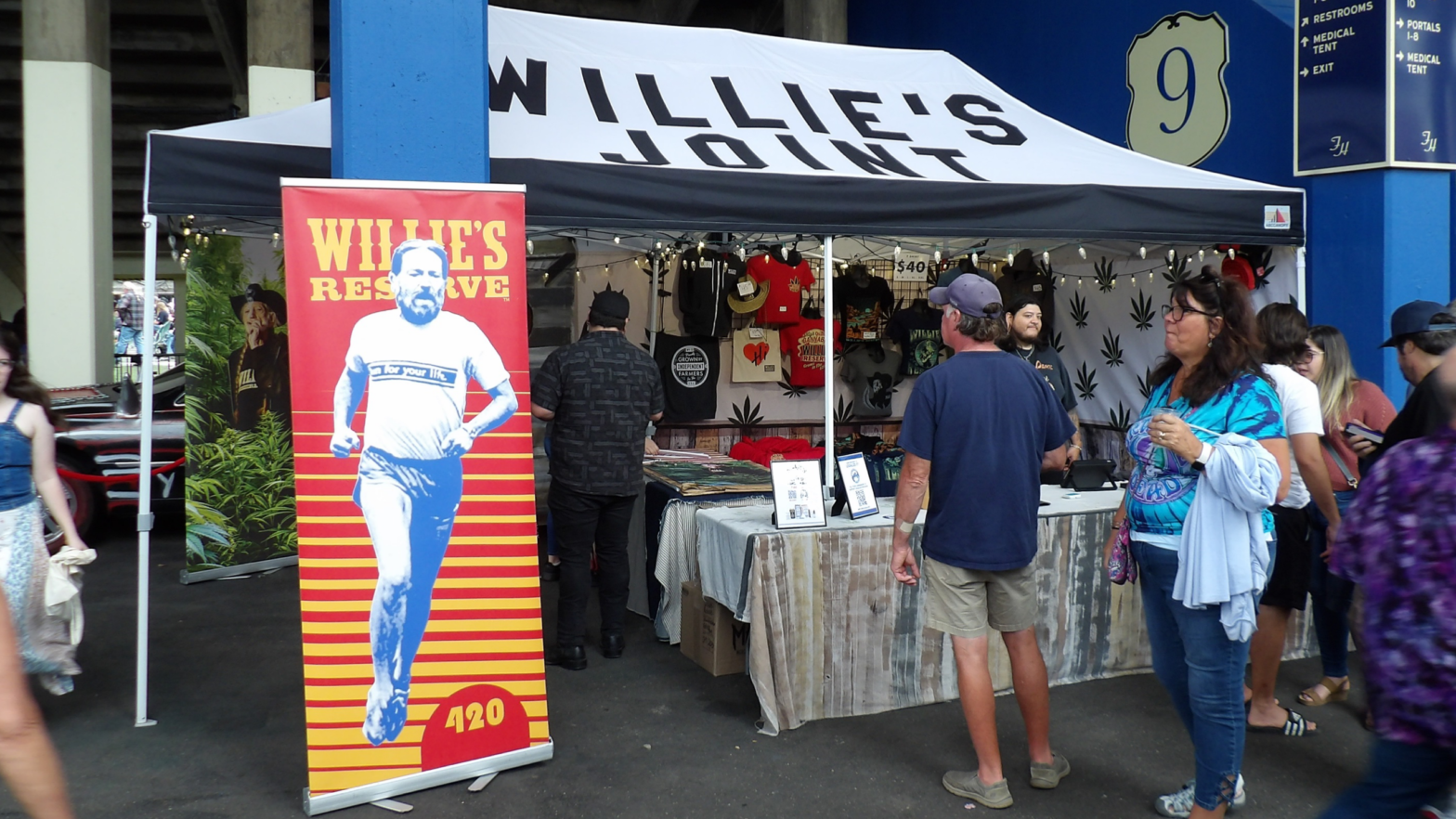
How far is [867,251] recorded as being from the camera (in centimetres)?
671

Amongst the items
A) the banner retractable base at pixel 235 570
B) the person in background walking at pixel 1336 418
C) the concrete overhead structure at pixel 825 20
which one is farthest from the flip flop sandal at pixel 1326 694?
the concrete overhead structure at pixel 825 20

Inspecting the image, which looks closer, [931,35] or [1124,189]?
[1124,189]

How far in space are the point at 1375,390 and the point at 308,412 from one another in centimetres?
371

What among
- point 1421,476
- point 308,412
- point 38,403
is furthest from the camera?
point 38,403

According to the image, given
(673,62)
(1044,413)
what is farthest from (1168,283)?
(1044,413)

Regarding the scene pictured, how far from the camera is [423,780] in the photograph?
335cm

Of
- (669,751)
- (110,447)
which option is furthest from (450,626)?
(110,447)

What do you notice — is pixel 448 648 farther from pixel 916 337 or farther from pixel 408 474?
pixel 916 337

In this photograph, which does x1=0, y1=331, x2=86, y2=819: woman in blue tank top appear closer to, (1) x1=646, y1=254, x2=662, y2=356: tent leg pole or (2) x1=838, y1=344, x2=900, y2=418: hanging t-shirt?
(1) x1=646, y1=254, x2=662, y2=356: tent leg pole

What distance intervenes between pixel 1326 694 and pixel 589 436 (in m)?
3.07

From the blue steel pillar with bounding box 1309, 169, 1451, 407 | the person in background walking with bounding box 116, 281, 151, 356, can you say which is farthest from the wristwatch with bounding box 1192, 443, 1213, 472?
the person in background walking with bounding box 116, 281, 151, 356

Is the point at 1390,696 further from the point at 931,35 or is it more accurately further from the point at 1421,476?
the point at 931,35

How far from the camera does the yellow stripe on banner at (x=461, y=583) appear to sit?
3215mm

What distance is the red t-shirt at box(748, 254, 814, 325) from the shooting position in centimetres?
742
